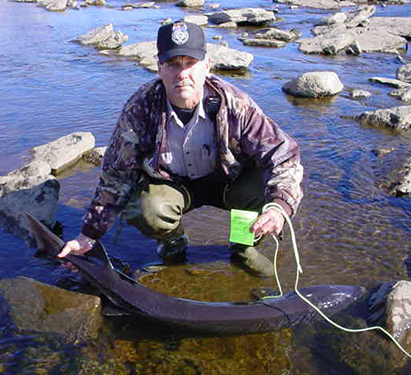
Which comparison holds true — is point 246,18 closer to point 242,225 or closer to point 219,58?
point 219,58

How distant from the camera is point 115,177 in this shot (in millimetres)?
3703

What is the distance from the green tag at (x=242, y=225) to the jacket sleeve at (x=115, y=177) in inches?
40.5

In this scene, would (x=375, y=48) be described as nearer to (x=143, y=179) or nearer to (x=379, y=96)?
(x=379, y=96)

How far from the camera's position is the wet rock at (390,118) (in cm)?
728

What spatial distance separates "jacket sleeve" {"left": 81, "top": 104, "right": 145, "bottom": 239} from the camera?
11.9ft

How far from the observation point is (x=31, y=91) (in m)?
9.34

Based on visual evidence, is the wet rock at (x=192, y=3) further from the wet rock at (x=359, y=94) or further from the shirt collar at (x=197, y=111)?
the shirt collar at (x=197, y=111)

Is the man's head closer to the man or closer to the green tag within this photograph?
→ the man

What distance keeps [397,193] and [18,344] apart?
13.9 feet

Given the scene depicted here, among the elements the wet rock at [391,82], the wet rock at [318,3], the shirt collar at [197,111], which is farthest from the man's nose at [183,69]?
the wet rock at [318,3]

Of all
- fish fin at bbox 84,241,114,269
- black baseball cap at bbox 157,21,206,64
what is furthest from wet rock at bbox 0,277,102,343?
black baseball cap at bbox 157,21,206,64

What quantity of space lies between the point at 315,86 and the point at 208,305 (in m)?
6.57

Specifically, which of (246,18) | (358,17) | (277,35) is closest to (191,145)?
(277,35)

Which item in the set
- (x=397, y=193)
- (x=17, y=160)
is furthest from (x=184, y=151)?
(x=17, y=160)
